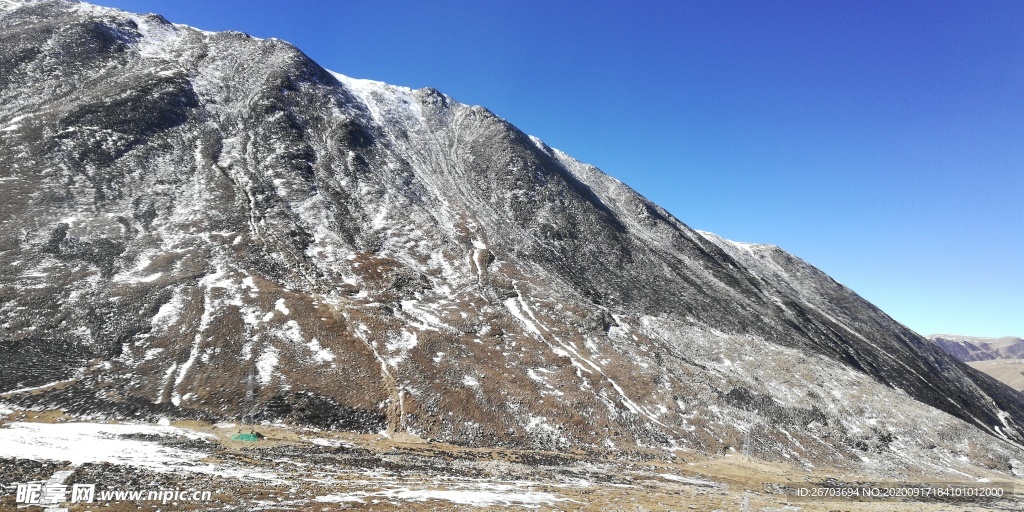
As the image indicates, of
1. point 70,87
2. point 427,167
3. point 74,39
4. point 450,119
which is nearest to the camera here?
point 70,87

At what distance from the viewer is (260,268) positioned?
182 feet

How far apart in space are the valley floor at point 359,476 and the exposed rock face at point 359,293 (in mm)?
3804

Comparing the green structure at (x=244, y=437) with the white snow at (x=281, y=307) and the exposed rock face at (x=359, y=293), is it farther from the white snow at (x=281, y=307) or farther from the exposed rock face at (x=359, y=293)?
the white snow at (x=281, y=307)

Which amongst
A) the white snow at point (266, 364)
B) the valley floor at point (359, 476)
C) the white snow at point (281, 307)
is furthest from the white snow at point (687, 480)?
the white snow at point (281, 307)

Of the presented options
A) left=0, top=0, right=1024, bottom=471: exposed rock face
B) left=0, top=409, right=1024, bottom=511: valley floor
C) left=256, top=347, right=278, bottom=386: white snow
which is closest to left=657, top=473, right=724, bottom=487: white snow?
left=0, top=409, right=1024, bottom=511: valley floor

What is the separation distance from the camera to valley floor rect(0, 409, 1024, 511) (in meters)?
19.8

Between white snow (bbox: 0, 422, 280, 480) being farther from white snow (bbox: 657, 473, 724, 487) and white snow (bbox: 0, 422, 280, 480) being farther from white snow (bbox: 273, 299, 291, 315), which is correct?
white snow (bbox: 657, 473, 724, 487)

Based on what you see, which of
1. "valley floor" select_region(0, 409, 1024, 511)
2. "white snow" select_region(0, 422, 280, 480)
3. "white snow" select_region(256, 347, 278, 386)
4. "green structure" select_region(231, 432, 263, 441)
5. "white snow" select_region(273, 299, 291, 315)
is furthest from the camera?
"white snow" select_region(273, 299, 291, 315)

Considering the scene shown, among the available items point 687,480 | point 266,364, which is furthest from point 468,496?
point 266,364

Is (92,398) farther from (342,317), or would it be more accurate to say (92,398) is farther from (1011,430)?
(1011,430)

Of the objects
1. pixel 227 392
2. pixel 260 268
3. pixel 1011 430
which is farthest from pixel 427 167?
pixel 1011 430

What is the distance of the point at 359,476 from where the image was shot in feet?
82.7

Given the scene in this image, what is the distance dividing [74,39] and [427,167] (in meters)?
74.5

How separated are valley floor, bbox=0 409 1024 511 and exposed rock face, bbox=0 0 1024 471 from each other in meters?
3.80
